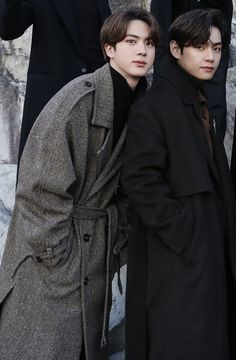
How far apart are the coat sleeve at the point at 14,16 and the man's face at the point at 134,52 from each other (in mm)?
738

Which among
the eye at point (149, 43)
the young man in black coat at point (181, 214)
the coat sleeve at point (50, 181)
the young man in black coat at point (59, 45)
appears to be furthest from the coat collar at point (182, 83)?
the young man in black coat at point (59, 45)

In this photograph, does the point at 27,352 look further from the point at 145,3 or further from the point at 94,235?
the point at 145,3

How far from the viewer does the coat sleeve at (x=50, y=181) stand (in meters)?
2.19

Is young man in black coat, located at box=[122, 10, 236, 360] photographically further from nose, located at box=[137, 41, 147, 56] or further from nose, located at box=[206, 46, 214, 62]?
nose, located at box=[137, 41, 147, 56]

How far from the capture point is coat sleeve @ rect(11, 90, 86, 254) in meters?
2.19

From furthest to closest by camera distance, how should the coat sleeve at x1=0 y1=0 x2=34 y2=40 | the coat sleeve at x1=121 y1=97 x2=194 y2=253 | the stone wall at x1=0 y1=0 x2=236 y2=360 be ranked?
the stone wall at x1=0 y1=0 x2=236 y2=360 < the coat sleeve at x1=0 y1=0 x2=34 y2=40 < the coat sleeve at x1=121 y1=97 x2=194 y2=253

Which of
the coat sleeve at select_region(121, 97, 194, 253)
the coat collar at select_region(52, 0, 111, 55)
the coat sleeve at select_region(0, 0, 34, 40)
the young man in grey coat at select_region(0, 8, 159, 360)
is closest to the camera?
the coat sleeve at select_region(121, 97, 194, 253)

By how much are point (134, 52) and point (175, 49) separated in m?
0.19

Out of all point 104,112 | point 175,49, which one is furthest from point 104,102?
point 175,49

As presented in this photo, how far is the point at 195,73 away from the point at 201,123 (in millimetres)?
202

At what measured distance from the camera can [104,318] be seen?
243 centimetres

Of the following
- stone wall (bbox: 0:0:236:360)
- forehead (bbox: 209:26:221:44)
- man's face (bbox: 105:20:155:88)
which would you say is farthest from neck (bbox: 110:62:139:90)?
stone wall (bbox: 0:0:236:360)

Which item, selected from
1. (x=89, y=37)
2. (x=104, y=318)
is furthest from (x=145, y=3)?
(x=104, y=318)

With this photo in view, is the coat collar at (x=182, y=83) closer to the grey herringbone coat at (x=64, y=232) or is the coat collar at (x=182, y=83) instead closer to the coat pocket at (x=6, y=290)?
the grey herringbone coat at (x=64, y=232)
